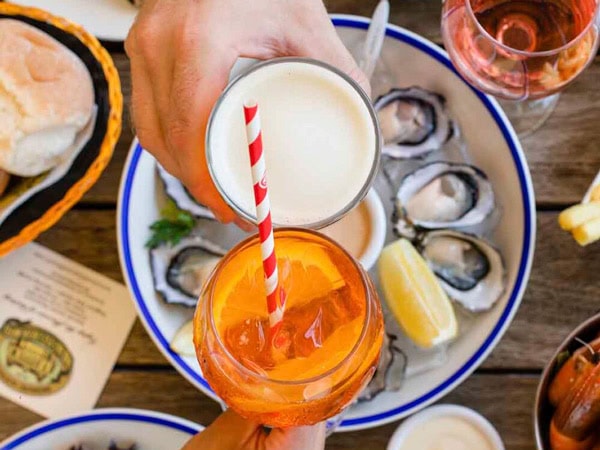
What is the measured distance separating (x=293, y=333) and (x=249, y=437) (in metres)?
0.15

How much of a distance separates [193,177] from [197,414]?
40 cm

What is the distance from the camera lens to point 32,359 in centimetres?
112

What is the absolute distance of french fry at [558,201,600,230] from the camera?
0.97 meters

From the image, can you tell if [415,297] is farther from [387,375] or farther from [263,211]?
[263,211]

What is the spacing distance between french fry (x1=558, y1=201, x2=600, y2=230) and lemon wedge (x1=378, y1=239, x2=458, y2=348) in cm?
18

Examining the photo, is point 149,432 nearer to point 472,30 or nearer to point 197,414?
point 197,414

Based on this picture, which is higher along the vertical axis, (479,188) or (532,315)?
(479,188)

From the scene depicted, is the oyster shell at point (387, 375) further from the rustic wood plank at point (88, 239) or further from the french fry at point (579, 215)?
the rustic wood plank at point (88, 239)

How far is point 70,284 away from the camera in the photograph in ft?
3.73

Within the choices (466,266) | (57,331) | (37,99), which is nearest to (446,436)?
(466,266)

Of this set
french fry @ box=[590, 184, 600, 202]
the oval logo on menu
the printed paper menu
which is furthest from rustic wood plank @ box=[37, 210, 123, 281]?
french fry @ box=[590, 184, 600, 202]

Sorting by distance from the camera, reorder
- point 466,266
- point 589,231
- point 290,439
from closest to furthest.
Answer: point 290,439, point 589,231, point 466,266

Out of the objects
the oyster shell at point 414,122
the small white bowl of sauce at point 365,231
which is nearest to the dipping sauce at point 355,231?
the small white bowl of sauce at point 365,231

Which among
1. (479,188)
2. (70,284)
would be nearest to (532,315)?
(479,188)
